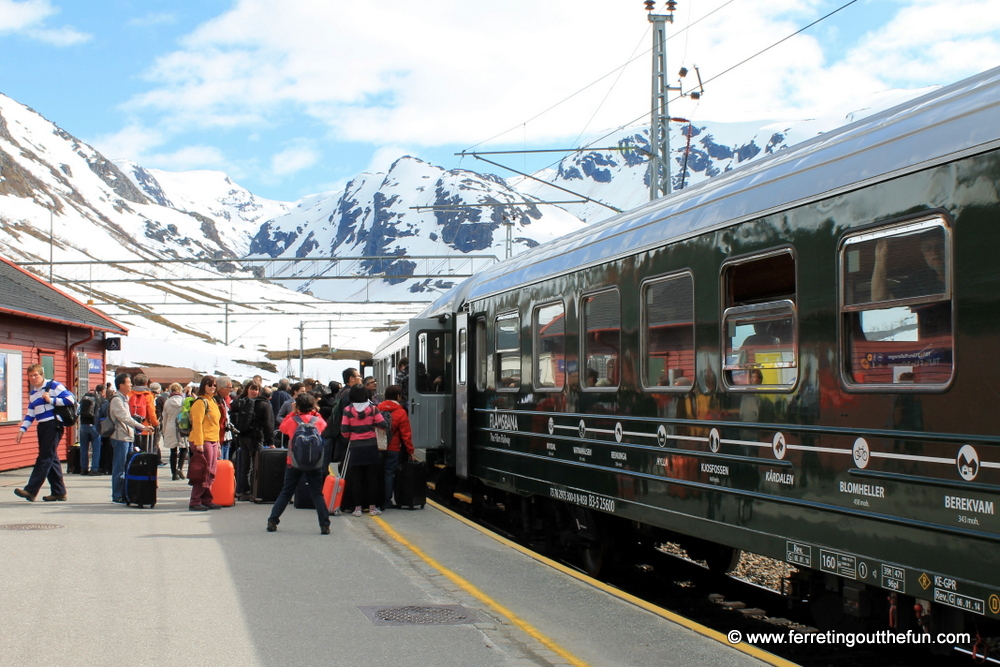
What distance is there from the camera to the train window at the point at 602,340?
8555 millimetres

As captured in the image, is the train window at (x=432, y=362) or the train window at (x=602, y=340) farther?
the train window at (x=432, y=362)

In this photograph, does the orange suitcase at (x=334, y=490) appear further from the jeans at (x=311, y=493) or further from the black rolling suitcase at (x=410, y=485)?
the jeans at (x=311, y=493)

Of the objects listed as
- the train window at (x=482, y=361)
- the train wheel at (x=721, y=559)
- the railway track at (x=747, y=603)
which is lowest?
the railway track at (x=747, y=603)

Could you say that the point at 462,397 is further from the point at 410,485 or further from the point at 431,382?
the point at 431,382

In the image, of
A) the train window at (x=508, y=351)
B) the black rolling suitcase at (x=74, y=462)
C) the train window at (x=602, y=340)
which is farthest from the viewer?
the black rolling suitcase at (x=74, y=462)

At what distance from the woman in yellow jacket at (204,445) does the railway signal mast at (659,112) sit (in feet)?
29.0

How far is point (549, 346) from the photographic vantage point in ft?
32.9

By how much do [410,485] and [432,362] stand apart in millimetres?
1884

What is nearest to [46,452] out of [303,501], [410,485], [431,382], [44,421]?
[44,421]

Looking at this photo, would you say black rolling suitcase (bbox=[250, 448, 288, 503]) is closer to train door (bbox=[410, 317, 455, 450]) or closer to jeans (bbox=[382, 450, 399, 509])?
jeans (bbox=[382, 450, 399, 509])

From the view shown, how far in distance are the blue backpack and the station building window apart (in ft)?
18.1

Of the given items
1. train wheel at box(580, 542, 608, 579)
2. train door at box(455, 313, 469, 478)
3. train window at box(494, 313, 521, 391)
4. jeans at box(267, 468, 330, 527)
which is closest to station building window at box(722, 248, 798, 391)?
train wheel at box(580, 542, 608, 579)

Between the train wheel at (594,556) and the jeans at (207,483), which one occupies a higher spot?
the jeans at (207,483)

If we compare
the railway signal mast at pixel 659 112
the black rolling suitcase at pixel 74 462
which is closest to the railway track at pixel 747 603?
the railway signal mast at pixel 659 112
